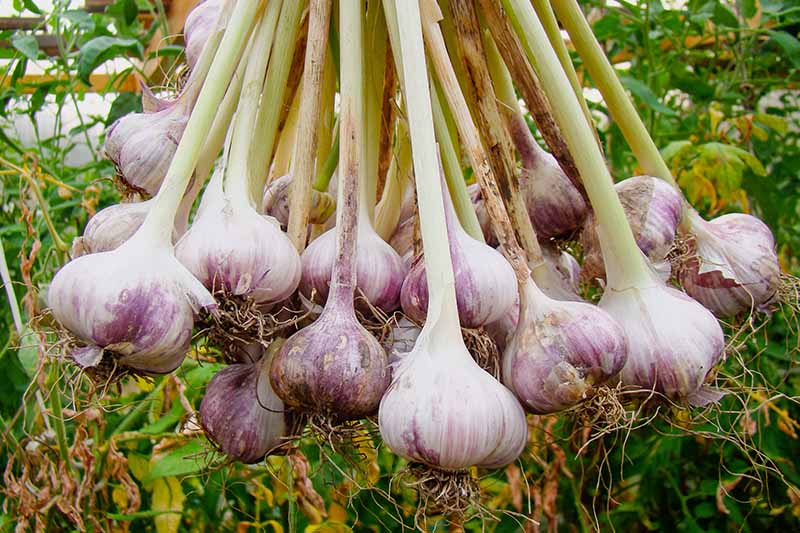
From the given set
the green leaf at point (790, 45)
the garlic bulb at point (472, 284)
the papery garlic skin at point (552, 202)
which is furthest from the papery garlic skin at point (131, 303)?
the green leaf at point (790, 45)

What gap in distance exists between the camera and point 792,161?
125cm

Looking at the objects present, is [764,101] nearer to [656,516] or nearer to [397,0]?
[656,516]

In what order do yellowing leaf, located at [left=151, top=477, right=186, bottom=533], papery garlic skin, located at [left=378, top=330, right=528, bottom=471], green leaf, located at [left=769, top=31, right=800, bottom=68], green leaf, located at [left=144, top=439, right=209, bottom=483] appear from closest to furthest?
papery garlic skin, located at [left=378, top=330, right=528, bottom=471], green leaf, located at [left=144, top=439, right=209, bottom=483], yellowing leaf, located at [left=151, top=477, right=186, bottom=533], green leaf, located at [left=769, top=31, right=800, bottom=68]

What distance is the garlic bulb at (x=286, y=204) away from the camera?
50cm

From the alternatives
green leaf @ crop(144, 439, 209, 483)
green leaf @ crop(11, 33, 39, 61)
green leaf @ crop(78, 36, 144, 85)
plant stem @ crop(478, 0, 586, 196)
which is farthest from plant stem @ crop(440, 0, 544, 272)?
green leaf @ crop(11, 33, 39, 61)

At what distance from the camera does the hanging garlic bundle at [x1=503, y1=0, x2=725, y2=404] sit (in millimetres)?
413

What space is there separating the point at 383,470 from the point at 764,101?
172cm

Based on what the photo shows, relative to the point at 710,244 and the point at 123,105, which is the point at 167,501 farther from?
the point at 710,244

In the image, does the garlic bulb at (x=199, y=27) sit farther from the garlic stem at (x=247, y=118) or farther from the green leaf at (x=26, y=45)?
the green leaf at (x=26, y=45)

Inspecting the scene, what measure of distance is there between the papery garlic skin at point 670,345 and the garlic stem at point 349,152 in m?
0.16

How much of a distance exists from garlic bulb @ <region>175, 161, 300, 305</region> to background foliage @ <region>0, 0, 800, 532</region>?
269mm

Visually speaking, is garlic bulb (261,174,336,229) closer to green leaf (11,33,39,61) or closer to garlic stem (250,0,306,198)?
garlic stem (250,0,306,198)

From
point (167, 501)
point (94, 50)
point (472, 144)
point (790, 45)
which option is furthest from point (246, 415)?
point (790, 45)

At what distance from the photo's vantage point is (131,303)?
1.23 ft
